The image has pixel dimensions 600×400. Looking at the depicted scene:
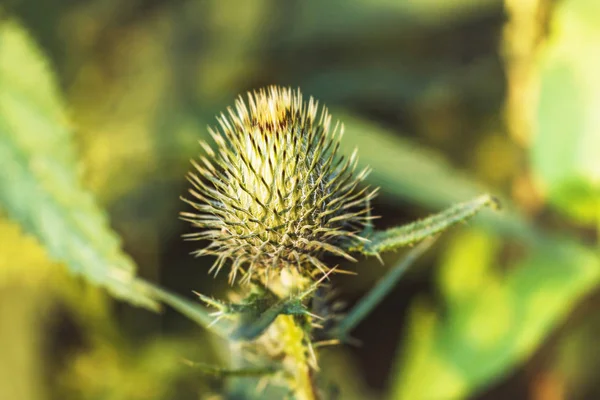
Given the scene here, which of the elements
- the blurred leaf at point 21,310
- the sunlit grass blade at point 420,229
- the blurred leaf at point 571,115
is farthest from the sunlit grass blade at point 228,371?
the blurred leaf at point 21,310

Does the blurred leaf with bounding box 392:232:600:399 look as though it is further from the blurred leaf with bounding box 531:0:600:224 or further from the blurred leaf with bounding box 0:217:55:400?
the blurred leaf with bounding box 0:217:55:400

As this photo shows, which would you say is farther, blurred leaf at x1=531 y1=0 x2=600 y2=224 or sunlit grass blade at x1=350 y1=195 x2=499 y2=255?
blurred leaf at x1=531 y1=0 x2=600 y2=224

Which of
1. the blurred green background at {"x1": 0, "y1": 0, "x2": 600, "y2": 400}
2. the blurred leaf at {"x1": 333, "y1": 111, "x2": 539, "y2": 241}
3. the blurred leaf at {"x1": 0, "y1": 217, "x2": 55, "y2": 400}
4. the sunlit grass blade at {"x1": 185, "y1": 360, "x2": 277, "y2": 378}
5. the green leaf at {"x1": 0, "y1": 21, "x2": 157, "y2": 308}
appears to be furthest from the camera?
the blurred leaf at {"x1": 0, "y1": 217, "x2": 55, "y2": 400}

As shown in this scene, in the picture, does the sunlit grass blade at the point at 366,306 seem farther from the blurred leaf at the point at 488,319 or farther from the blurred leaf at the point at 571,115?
the blurred leaf at the point at 571,115

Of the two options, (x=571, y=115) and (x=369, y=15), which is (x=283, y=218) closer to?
(x=571, y=115)

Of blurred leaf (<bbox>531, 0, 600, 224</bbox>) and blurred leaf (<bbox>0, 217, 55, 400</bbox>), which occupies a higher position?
blurred leaf (<bbox>0, 217, 55, 400</bbox>)

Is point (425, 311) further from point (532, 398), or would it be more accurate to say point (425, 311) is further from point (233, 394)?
point (233, 394)

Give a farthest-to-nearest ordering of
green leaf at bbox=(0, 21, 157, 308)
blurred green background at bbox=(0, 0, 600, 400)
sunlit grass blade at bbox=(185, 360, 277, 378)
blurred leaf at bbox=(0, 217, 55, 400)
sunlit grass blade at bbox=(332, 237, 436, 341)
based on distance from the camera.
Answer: blurred leaf at bbox=(0, 217, 55, 400), blurred green background at bbox=(0, 0, 600, 400), green leaf at bbox=(0, 21, 157, 308), sunlit grass blade at bbox=(332, 237, 436, 341), sunlit grass blade at bbox=(185, 360, 277, 378)

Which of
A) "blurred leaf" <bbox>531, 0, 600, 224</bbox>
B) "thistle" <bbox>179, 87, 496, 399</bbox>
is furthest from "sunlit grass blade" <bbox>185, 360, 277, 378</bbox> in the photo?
"blurred leaf" <bbox>531, 0, 600, 224</bbox>
